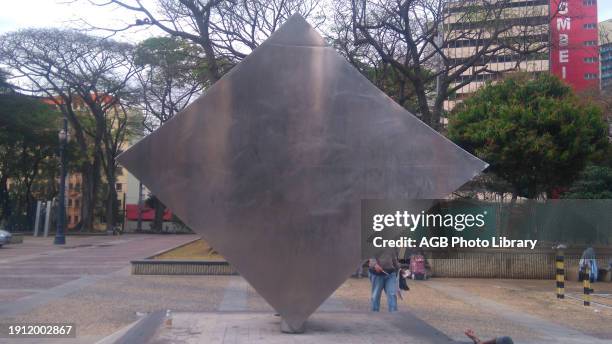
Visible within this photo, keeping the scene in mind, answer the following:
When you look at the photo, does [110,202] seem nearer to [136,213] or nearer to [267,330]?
[136,213]

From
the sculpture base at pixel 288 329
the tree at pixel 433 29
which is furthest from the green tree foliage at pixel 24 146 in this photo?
the sculpture base at pixel 288 329

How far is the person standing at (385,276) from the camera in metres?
10.2

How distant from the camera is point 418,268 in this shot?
59.5 ft

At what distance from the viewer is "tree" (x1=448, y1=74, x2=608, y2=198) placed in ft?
71.5

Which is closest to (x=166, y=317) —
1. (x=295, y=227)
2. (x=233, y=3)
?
(x=295, y=227)

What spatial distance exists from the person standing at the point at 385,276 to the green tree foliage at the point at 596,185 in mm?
12042

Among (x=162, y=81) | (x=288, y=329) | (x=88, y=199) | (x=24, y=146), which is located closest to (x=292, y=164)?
(x=288, y=329)

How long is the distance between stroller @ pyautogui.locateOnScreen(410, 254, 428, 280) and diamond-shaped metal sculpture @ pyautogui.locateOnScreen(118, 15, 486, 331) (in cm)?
1063

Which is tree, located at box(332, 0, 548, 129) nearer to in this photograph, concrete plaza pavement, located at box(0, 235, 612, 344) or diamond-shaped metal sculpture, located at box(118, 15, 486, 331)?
concrete plaza pavement, located at box(0, 235, 612, 344)

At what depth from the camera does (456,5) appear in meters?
21.2

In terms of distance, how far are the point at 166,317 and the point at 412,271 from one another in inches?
430

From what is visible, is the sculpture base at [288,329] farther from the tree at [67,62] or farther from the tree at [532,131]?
the tree at [67,62]

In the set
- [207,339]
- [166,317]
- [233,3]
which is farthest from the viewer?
[233,3]

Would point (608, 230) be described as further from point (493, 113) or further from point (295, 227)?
point (295, 227)
